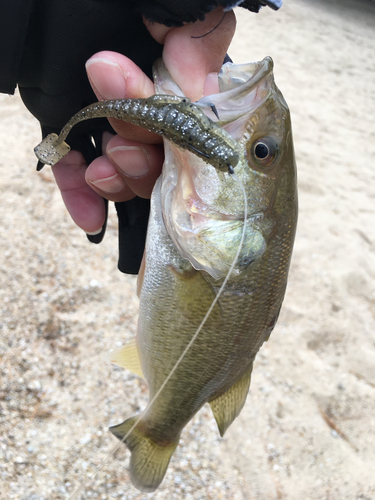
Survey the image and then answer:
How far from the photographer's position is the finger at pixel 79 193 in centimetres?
179

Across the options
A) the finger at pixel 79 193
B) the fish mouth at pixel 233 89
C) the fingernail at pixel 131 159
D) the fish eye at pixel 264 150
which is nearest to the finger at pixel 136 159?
the fingernail at pixel 131 159

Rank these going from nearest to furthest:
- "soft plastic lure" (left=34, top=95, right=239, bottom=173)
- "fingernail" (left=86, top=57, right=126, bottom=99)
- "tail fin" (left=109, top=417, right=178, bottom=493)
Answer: "soft plastic lure" (left=34, top=95, right=239, bottom=173) → "fingernail" (left=86, top=57, right=126, bottom=99) → "tail fin" (left=109, top=417, right=178, bottom=493)

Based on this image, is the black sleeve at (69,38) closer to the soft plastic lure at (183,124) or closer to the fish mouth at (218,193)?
the fish mouth at (218,193)

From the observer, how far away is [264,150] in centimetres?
118

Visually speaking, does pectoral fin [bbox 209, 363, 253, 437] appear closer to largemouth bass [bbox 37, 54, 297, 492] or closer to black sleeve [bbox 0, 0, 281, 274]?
largemouth bass [bbox 37, 54, 297, 492]

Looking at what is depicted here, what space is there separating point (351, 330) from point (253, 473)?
1.36 metres

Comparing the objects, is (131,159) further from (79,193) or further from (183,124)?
(79,193)

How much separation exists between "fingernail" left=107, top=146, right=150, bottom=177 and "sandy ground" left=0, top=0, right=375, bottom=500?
51.6 inches

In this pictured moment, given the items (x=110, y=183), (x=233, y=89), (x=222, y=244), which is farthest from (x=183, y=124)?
(x=110, y=183)

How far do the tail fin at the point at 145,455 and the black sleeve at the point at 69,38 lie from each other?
1.21 metres

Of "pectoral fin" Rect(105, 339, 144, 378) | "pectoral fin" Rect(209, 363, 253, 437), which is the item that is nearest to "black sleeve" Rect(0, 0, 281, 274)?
"pectoral fin" Rect(105, 339, 144, 378)

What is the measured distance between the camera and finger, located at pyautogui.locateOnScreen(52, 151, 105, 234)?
1793 millimetres

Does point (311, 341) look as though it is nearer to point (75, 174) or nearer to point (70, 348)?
point (70, 348)

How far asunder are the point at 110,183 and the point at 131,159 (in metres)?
0.17
